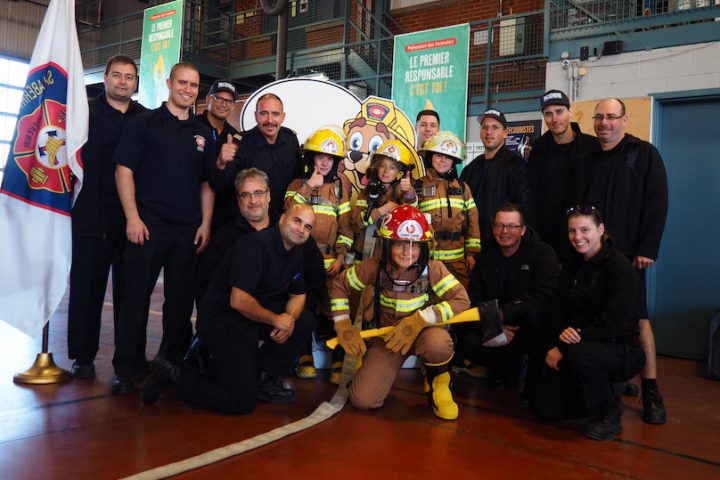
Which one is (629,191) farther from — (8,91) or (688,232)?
(8,91)

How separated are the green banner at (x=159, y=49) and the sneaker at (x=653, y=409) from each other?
12633mm

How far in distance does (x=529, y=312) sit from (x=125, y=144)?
3267 millimetres

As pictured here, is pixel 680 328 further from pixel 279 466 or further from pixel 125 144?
pixel 125 144

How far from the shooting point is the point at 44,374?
4.70 m

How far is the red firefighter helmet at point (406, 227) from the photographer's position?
4.33 metres

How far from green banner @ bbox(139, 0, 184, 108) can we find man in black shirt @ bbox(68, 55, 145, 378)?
10083 millimetres

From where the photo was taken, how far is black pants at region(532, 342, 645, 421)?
4.08m

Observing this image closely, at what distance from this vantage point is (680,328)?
7.07 metres

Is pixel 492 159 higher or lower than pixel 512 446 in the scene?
higher

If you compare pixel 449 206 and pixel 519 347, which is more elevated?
pixel 449 206

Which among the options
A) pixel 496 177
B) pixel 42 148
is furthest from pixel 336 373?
pixel 42 148

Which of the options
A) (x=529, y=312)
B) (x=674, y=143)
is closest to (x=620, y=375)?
(x=529, y=312)

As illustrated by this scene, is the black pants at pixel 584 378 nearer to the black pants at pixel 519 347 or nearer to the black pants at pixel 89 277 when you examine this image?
→ the black pants at pixel 519 347

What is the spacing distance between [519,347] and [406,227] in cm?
151
